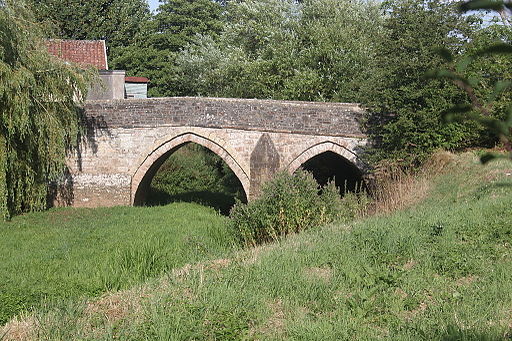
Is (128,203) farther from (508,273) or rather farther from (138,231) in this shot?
(508,273)

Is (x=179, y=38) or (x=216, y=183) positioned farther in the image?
(x=179, y=38)

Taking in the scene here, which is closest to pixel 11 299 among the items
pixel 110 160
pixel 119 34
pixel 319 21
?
pixel 110 160

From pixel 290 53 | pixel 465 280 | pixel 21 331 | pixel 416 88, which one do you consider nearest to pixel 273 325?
pixel 465 280

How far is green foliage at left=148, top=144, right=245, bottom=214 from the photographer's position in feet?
74.7

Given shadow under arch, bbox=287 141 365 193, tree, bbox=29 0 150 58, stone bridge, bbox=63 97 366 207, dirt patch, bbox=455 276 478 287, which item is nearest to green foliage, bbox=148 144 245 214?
Answer: shadow under arch, bbox=287 141 365 193

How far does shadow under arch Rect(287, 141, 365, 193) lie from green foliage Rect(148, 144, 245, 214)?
298 centimetres

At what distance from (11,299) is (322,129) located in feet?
Answer: 34.9

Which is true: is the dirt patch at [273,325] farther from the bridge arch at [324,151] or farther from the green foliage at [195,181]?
the green foliage at [195,181]

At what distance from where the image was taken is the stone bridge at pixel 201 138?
17500mm

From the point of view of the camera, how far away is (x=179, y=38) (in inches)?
1414

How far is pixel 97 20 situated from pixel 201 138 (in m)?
17.3

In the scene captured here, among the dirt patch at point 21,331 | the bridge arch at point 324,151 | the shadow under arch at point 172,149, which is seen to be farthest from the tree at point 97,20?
the dirt patch at point 21,331

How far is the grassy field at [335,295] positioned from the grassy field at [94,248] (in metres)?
2.15

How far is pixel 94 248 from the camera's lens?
→ 1270 centimetres
